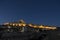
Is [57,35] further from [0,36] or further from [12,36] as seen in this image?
[0,36]

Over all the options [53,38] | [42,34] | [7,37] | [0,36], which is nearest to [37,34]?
[42,34]

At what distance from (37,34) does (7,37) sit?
1782 mm

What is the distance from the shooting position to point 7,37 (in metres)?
9.30

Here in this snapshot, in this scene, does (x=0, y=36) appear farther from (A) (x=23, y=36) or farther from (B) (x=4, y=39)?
(A) (x=23, y=36)

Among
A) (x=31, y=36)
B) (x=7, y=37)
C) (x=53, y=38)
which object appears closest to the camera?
(x=53, y=38)

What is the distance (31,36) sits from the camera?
28.6ft

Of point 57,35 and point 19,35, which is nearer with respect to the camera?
point 57,35

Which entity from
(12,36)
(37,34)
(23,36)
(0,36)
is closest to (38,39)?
(37,34)

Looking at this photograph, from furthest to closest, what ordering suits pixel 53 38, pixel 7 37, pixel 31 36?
1. pixel 7 37
2. pixel 31 36
3. pixel 53 38

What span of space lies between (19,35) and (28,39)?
728 mm

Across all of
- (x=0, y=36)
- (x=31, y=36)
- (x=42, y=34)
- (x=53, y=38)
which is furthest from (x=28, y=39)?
(x=0, y=36)

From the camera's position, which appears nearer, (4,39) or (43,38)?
(43,38)

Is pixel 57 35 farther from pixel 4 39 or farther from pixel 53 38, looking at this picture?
pixel 4 39

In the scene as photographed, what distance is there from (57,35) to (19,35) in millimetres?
2188
